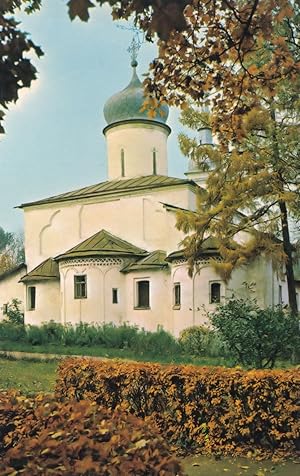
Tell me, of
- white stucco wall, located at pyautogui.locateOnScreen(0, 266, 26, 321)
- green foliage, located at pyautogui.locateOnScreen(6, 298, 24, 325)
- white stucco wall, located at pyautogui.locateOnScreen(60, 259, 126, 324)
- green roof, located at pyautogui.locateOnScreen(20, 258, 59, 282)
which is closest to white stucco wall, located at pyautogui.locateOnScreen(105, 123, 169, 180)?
green roof, located at pyautogui.locateOnScreen(20, 258, 59, 282)

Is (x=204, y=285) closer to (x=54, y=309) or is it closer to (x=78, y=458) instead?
(x=54, y=309)

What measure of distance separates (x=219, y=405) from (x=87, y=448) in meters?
4.36

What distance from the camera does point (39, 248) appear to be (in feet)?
97.9

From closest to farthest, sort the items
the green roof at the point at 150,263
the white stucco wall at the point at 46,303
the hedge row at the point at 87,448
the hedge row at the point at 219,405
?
the hedge row at the point at 87,448 → the hedge row at the point at 219,405 → the green roof at the point at 150,263 → the white stucco wall at the point at 46,303

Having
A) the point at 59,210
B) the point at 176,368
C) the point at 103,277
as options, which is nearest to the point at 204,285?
the point at 103,277

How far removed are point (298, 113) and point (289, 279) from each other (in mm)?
5007

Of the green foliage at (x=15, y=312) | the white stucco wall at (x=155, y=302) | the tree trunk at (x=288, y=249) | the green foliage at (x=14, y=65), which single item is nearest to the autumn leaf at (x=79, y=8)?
the green foliage at (x=14, y=65)

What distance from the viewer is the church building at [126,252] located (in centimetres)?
2334

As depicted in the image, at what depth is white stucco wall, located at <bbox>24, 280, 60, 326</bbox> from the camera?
2681 centimetres

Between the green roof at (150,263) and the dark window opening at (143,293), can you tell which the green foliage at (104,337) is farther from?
the green roof at (150,263)

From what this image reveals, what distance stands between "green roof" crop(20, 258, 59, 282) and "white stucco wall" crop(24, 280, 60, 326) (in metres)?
0.24

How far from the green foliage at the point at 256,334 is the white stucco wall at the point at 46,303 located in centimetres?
1675

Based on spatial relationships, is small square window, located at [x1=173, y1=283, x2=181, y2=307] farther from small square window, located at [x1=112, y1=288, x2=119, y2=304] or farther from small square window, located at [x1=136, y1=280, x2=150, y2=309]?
small square window, located at [x1=112, y1=288, x2=119, y2=304]

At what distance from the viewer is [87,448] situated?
319 centimetres
